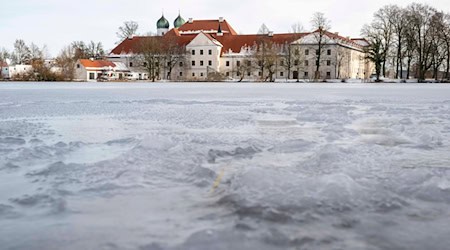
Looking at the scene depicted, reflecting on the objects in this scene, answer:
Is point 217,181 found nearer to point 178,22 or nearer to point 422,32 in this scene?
point 422,32

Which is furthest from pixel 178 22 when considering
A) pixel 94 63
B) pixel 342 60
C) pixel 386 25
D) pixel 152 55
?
pixel 386 25

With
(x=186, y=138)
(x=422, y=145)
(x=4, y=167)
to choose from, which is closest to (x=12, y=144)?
(x=4, y=167)

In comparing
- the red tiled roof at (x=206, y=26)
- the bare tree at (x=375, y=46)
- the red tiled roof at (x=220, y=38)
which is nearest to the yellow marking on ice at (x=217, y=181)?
the bare tree at (x=375, y=46)

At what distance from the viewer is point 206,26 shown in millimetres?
94312

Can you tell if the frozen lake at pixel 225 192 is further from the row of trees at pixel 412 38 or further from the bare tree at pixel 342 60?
the bare tree at pixel 342 60

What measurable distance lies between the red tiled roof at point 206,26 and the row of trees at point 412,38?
131 feet

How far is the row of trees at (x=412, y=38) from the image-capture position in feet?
182

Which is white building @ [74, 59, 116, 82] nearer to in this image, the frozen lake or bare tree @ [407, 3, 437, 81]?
bare tree @ [407, 3, 437, 81]

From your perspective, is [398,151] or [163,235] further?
[398,151]

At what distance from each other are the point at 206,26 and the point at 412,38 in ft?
158

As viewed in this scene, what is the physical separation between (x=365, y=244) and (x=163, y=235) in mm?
1228

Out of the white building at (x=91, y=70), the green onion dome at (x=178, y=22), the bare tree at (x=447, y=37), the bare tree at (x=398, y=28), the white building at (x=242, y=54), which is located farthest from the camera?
the green onion dome at (x=178, y=22)

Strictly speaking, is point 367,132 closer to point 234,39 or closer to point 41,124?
point 41,124

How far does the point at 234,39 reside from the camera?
283 ft
